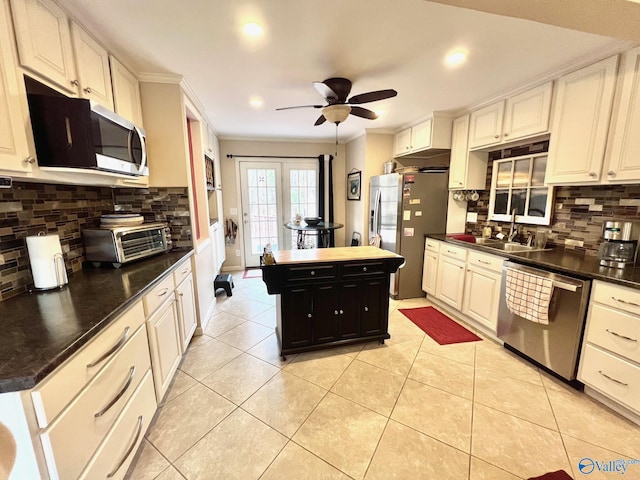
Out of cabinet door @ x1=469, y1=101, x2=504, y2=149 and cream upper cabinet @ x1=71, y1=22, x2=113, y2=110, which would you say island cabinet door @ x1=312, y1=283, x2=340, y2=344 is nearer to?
cream upper cabinet @ x1=71, y1=22, x2=113, y2=110

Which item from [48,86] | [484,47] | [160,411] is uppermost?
[484,47]

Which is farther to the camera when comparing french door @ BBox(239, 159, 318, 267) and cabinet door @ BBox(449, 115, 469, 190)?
french door @ BBox(239, 159, 318, 267)

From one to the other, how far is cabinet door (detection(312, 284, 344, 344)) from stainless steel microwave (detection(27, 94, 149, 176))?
1711mm

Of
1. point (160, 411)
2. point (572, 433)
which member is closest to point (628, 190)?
point (572, 433)

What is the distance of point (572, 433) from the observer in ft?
5.26

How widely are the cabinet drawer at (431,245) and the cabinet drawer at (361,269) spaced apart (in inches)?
52.5

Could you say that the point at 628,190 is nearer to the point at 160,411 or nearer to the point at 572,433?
the point at 572,433

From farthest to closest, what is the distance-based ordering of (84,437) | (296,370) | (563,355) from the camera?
(296,370) < (563,355) < (84,437)

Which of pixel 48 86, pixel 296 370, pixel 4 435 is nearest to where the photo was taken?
pixel 4 435

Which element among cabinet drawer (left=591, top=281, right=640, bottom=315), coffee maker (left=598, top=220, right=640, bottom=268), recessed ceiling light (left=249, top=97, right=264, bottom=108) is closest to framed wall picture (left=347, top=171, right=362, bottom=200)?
recessed ceiling light (left=249, top=97, right=264, bottom=108)

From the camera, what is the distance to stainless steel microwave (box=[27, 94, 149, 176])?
126 cm

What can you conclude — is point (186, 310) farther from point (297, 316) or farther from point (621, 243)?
point (621, 243)

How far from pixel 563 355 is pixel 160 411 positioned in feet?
9.70

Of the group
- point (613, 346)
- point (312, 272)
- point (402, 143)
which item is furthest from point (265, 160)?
point (613, 346)
